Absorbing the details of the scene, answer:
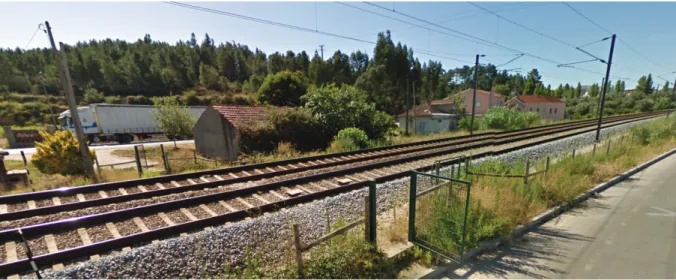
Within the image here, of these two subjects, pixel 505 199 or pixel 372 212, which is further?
pixel 505 199

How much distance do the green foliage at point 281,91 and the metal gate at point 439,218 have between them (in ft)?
88.4

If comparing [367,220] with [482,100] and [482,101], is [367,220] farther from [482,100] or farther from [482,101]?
[482,101]

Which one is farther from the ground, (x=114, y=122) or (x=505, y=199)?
(x=114, y=122)

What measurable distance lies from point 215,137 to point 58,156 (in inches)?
286

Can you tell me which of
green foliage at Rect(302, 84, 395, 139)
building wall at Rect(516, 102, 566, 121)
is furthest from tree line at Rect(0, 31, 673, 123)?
green foliage at Rect(302, 84, 395, 139)

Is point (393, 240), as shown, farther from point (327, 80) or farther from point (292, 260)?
point (327, 80)

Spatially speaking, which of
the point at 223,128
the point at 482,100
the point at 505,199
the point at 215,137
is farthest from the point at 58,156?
the point at 482,100

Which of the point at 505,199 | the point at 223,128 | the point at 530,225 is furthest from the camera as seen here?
the point at 223,128

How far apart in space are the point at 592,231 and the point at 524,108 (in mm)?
54656

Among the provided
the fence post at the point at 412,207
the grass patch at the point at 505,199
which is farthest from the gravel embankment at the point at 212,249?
the grass patch at the point at 505,199

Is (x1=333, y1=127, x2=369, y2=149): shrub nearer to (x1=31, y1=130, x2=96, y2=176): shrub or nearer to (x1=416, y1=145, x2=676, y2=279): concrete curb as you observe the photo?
(x1=416, y1=145, x2=676, y2=279): concrete curb

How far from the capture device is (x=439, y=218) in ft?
13.1

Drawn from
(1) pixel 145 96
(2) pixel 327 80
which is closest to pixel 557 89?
(2) pixel 327 80

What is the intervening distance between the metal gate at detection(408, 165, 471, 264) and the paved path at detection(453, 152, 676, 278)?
0.37m
